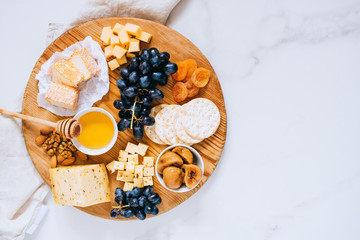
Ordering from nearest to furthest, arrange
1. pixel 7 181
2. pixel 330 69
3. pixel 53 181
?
pixel 53 181
pixel 7 181
pixel 330 69

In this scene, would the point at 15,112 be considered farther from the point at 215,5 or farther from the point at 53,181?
the point at 215,5

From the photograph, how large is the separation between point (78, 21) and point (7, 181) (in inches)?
36.4

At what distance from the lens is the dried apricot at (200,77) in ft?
4.70

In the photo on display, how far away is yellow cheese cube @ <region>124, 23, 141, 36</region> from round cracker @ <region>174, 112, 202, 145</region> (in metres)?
0.45

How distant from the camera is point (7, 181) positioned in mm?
1519

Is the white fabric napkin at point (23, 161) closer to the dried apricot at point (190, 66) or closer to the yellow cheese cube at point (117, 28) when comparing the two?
the yellow cheese cube at point (117, 28)

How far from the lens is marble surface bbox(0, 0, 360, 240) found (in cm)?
157

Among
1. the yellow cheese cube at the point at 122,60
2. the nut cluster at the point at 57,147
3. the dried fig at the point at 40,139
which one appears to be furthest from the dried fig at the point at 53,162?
the yellow cheese cube at the point at 122,60

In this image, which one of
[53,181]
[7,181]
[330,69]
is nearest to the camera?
[53,181]

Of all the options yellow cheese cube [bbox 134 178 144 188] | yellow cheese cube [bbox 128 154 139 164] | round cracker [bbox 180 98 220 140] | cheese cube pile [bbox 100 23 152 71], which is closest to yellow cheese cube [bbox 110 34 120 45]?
cheese cube pile [bbox 100 23 152 71]

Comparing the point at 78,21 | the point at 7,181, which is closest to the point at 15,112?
the point at 7,181

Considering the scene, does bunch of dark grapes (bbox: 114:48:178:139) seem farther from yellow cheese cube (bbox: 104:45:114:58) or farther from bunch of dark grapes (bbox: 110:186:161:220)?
bunch of dark grapes (bbox: 110:186:161:220)

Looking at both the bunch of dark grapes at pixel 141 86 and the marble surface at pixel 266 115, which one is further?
the marble surface at pixel 266 115

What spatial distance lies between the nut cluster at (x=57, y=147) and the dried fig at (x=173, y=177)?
457 millimetres
